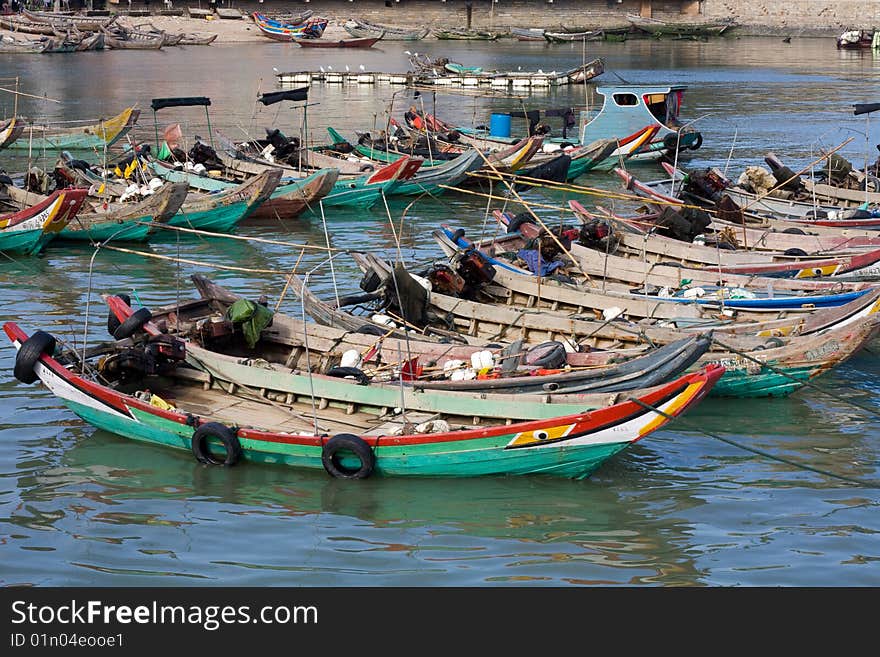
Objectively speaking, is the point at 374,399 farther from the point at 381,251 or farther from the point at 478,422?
the point at 381,251

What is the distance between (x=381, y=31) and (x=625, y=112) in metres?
46.7

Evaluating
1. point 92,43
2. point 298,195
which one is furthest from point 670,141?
point 92,43

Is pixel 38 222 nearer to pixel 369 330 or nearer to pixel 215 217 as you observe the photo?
pixel 215 217

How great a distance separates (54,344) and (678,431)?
6.02 meters

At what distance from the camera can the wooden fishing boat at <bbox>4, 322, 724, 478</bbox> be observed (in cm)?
971

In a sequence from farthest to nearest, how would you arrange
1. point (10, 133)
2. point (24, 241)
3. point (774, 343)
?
1. point (10, 133)
2. point (24, 241)
3. point (774, 343)

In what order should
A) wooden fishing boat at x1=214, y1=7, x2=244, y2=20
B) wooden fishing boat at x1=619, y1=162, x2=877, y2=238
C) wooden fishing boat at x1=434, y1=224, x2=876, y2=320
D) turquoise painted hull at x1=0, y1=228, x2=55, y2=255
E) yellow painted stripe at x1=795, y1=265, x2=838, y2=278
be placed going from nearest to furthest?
1. wooden fishing boat at x1=434, y1=224, x2=876, y2=320
2. yellow painted stripe at x1=795, y1=265, x2=838, y2=278
3. wooden fishing boat at x1=619, y1=162, x2=877, y2=238
4. turquoise painted hull at x1=0, y1=228, x2=55, y2=255
5. wooden fishing boat at x1=214, y1=7, x2=244, y2=20

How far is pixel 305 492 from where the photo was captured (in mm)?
10289

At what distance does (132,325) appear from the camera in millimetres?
11891

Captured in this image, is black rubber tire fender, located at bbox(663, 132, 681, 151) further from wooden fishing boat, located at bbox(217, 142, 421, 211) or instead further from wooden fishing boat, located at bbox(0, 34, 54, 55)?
wooden fishing boat, located at bbox(0, 34, 54, 55)

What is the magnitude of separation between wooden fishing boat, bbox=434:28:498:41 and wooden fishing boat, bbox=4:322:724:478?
213 ft

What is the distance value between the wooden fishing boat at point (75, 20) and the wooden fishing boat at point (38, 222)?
5320 cm

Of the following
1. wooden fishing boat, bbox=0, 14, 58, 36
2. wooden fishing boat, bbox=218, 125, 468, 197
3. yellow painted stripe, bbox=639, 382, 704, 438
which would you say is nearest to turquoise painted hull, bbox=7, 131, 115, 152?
wooden fishing boat, bbox=218, 125, 468, 197

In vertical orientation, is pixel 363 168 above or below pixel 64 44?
below
